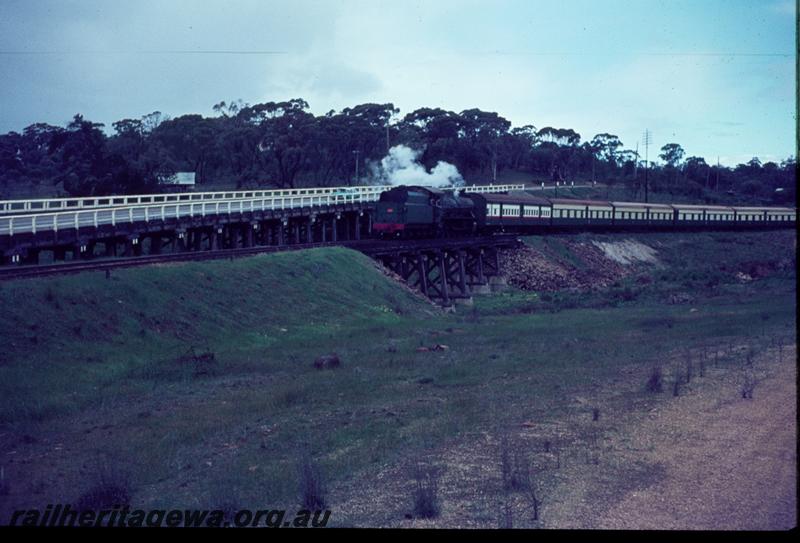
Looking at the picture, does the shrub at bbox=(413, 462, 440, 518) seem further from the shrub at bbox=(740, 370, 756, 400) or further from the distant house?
the distant house

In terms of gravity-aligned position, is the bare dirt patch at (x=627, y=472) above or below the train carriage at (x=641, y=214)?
below

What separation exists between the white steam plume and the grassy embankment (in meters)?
43.3

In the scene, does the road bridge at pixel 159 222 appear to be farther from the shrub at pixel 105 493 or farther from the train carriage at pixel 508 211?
the shrub at pixel 105 493

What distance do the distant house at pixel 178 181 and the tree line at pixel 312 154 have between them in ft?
1.87

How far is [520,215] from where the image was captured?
58.6 m

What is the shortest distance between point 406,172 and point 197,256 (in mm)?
51912

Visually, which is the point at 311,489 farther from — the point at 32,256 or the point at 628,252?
the point at 628,252

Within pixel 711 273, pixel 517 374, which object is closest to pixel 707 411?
pixel 517 374

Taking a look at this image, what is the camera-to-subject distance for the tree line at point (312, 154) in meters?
57.5

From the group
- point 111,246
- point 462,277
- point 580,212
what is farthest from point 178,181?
point 111,246

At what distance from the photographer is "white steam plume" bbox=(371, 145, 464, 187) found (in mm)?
79062

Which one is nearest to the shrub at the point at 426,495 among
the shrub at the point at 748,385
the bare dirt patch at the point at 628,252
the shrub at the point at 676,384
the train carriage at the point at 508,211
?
the shrub at the point at 676,384

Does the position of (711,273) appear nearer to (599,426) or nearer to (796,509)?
(599,426)

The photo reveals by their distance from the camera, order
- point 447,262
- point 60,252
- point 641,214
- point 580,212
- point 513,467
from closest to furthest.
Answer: point 513,467 → point 60,252 → point 447,262 → point 580,212 → point 641,214
